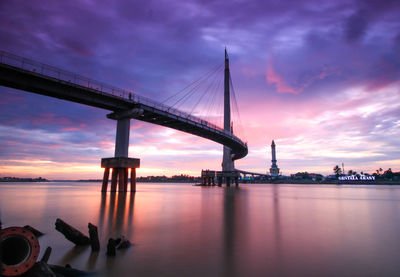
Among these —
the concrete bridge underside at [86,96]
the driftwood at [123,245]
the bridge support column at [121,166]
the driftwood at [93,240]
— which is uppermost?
the concrete bridge underside at [86,96]

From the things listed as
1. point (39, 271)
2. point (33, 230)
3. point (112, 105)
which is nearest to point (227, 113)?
point (112, 105)

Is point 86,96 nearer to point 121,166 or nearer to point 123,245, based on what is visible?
point 121,166

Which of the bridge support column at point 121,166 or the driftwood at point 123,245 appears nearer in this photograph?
the driftwood at point 123,245

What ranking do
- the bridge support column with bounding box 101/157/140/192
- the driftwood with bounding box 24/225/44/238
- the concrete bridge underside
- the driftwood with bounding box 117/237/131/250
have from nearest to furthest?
the driftwood with bounding box 117/237/131/250 < the driftwood with bounding box 24/225/44/238 < the concrete bridge underside < the bridge support column with bounding box 101/157/140/192

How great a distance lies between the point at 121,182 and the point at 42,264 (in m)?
28.1

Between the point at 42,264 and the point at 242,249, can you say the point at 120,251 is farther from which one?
the point at 242,249

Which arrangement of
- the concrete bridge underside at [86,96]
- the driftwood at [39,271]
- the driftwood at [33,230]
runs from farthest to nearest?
the concrete bridge underside at [86,96]
the driftwood at [33,230]
the driftwood at [39,271]

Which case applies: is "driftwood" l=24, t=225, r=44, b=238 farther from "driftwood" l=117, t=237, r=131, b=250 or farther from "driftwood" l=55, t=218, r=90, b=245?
"driftwood" l=117, t=237, r=131, b=250

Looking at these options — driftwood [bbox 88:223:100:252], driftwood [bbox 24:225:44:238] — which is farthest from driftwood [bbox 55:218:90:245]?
driftwood [bbox 24:225:44:238]

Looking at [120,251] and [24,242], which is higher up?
[24,242]

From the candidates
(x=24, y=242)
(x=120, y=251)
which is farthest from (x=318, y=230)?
(x=24, y=242)

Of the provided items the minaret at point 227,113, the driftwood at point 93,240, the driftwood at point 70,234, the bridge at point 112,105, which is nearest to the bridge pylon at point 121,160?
the bridge at point 112,105

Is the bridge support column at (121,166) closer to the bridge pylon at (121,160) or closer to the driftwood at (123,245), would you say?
the bridge pylon at (121,160)

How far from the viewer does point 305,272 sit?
5676 millimetres
